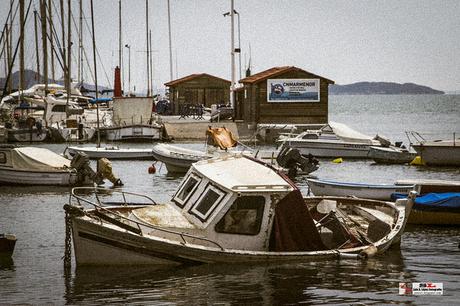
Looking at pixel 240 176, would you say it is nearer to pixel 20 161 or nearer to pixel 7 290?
pixel 7 290

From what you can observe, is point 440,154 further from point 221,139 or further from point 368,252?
point 368,252

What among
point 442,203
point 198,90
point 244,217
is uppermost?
point 198,90

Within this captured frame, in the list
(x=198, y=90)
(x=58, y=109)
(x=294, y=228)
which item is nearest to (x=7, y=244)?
(x=294, y=228)

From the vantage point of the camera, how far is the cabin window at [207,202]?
21.2m

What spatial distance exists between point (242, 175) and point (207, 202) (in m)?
1.22

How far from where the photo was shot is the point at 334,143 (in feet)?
174

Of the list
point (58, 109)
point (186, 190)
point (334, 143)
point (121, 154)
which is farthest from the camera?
point (58, 109)

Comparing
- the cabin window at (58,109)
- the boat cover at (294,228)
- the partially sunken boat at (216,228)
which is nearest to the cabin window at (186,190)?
the partially sunken boat at (216,228)

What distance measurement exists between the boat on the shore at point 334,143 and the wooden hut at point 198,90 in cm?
3327

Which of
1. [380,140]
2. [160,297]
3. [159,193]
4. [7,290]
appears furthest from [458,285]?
[380,140]

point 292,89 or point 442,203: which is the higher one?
point 292,89

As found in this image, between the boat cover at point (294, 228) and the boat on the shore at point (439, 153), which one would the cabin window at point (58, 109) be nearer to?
the boat on the shore at point (439, 153)

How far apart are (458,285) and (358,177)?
23.7m

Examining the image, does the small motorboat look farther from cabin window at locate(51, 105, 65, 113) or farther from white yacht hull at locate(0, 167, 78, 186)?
cabin window at locate(51, 105, 65, 113)
